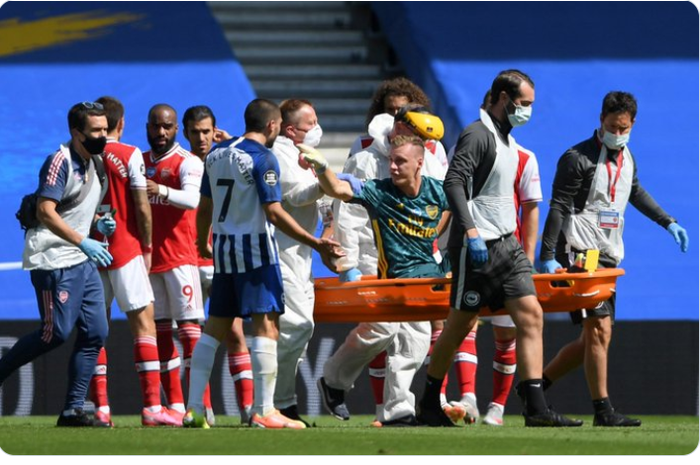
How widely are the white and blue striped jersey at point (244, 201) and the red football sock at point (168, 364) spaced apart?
1364 mm

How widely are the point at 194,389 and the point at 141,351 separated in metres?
0.81

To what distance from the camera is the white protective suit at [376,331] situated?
27.3 feet

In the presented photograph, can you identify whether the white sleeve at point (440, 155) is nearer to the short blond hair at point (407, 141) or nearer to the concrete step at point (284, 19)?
the short blond hair at point (407, 141)

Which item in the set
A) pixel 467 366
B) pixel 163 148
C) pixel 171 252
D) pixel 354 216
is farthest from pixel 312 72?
pixel 354 216

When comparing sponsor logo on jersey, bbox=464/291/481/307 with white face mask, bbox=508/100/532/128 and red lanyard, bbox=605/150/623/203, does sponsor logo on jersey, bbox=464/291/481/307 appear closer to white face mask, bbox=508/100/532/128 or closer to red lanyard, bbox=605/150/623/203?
white face mask, bbox=508/100/532/128

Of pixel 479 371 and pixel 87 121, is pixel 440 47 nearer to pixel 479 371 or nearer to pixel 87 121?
pixel 479 371

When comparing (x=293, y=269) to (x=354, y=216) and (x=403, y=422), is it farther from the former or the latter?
(x=403, y=422)

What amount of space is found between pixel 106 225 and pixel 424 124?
1.89 m

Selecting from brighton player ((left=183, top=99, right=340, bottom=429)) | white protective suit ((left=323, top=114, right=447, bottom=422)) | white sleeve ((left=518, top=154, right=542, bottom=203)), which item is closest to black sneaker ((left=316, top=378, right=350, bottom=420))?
white protective suit ((left=323, top=114, right=447, bottom=422))

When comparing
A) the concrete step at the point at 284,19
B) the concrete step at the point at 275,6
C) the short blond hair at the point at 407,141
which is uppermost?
the concrete step at the point at 275,6

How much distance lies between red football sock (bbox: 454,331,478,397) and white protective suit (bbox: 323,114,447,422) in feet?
2.79

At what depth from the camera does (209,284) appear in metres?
9.39

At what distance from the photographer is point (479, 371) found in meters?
11.4

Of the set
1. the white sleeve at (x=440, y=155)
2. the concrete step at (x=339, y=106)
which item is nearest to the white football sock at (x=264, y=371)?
the white sleeve at (x=440, y=155)
